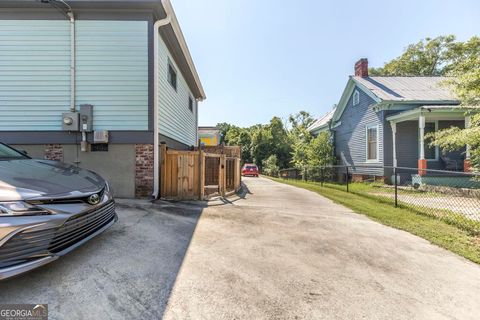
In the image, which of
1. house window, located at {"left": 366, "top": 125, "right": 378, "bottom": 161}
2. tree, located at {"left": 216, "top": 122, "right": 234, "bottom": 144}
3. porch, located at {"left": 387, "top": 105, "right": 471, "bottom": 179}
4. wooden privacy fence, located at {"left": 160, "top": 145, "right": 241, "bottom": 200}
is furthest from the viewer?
tree, located at {"left": 216, "top": 122, "right": 234, "bottom": 144}

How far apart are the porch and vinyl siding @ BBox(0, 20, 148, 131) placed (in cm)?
1047

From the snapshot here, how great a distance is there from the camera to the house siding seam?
12251 mm

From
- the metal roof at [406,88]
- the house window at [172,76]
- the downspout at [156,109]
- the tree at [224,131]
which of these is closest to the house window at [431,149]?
the metal roof at [406,88]

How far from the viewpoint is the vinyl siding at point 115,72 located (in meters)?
6.35

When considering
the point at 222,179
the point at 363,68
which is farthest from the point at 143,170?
the point at 363,68

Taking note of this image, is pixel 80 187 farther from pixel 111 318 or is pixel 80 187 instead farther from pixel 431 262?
pixel 431 262

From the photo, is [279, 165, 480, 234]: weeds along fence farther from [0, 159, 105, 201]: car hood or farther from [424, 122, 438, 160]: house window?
[0, 159, 105, 201]: car hood

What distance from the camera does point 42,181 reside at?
2.63 m

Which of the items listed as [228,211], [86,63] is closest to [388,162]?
[228,211]

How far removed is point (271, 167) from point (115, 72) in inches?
854

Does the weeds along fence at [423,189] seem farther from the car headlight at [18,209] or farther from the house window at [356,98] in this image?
the car headlight at [18,209]

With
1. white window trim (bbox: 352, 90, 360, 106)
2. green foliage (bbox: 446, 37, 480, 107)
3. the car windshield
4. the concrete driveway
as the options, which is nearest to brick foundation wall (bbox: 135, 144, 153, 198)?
the concrete driveway

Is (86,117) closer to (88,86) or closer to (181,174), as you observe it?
(88,86)

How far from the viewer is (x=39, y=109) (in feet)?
20.8
